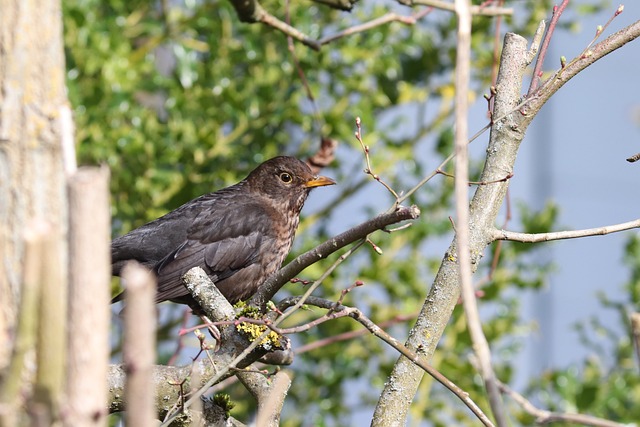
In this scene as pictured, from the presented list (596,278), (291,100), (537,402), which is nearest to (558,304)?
(596,278)

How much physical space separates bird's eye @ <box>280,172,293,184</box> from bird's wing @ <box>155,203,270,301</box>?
0.62 feet

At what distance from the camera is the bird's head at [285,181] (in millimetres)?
4129

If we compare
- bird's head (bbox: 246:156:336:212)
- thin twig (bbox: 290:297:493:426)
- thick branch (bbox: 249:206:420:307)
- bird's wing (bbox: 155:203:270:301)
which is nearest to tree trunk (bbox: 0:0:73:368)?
thick branch (bbox: 249:206:420:307)

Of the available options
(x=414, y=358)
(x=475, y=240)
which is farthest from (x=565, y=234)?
(x=414, y=358)

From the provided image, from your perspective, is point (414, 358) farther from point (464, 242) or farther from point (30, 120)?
point (30, 120)

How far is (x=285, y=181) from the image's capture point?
165 inches

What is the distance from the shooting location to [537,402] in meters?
4.92

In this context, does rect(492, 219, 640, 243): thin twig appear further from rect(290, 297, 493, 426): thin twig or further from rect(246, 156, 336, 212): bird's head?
rect(246, 156, 336, 212): bird's head

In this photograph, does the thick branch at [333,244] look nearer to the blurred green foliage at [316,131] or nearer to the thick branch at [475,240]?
the thick branch at [475,240]

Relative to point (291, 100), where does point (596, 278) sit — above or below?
below

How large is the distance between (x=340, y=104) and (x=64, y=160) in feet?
10.7

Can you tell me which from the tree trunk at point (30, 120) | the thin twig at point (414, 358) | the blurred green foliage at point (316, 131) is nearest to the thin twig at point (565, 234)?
the thin twig at point (414, 358)

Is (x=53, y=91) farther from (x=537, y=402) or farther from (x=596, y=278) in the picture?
(x=596, y=278)

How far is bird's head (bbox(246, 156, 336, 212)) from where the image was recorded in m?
4.13
